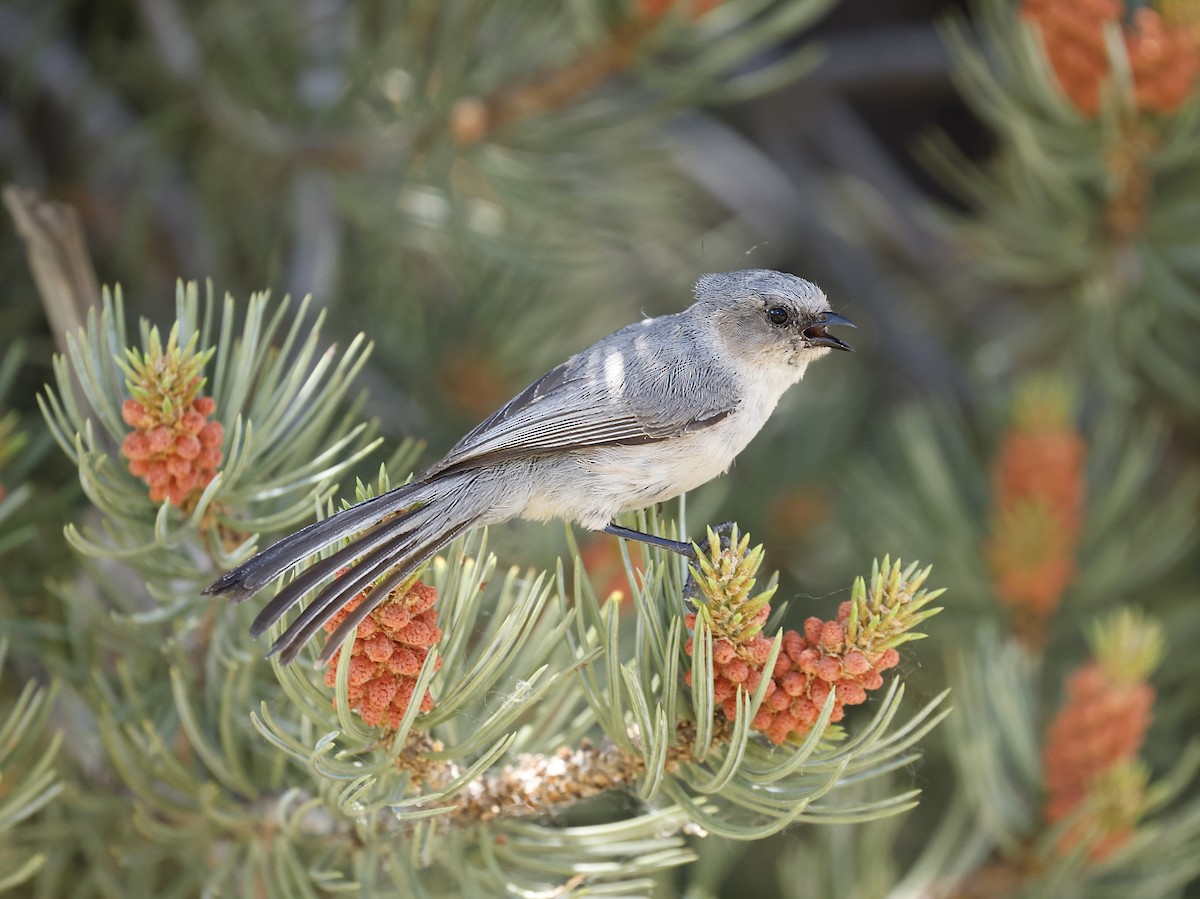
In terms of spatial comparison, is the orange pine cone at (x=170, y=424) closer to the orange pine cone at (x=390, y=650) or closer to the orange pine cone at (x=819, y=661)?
the orange pine cone at (x=390, y=650)

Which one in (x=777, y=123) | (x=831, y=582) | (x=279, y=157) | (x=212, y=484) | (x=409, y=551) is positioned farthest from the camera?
(x=777, y=123)

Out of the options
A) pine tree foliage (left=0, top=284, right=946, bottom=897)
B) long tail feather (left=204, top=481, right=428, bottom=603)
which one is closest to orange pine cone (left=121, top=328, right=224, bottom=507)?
pine tree foliage (left=0, top=284, right=946, bottom=897)

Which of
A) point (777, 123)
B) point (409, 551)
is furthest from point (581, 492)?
point (777, 123)

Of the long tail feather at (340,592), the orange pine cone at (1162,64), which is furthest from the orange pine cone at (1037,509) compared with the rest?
the long tail feather at (340,592)

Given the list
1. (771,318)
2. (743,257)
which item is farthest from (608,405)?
(743,257)

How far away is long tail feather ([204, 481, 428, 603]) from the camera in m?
1.10

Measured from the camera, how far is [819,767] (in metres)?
1.11

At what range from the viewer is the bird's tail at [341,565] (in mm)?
1095

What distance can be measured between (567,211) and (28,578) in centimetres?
104

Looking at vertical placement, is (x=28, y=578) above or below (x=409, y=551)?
above

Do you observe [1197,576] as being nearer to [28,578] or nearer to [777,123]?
[777,123]

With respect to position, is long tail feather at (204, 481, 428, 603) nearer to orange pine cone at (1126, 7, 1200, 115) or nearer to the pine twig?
the pine twig

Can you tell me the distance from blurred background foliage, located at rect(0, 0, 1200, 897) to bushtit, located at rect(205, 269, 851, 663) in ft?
0.36

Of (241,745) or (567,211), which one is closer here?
(241,745)
